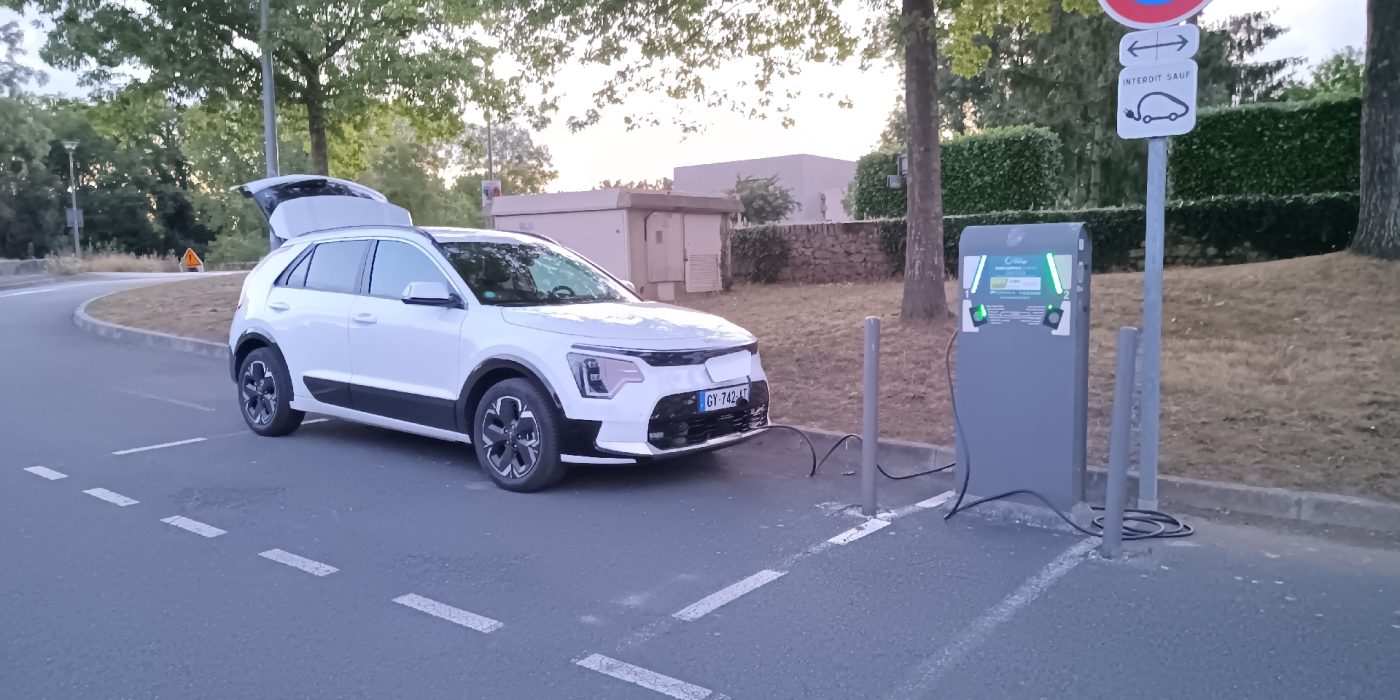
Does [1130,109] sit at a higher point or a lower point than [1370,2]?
lower

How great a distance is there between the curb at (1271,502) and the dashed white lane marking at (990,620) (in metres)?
1.00

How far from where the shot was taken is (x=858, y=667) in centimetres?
393

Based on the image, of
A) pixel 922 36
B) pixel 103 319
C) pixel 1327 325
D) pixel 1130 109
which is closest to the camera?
pixel 1130 109

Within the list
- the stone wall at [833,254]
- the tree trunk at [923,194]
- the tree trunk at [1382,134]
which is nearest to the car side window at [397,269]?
the tree trunk at [923,194]

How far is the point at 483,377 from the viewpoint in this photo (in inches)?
265

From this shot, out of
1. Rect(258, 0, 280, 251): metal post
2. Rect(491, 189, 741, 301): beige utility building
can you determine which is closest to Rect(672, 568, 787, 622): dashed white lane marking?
Rect(491, 189, 741, 301): beige utility building

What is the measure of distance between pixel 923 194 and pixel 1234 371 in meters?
3.97

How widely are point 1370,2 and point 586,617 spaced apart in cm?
1116

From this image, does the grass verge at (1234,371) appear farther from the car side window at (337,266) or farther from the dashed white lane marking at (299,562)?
the dashed white lane marking at (299,562)

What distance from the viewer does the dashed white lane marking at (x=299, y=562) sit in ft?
16.7

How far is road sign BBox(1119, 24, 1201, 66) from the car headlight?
10.5 ft

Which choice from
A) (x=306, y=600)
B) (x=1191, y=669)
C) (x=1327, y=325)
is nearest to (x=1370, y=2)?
(x=1327, y=325)

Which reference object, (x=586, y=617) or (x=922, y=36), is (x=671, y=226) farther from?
(x=586, y=617)

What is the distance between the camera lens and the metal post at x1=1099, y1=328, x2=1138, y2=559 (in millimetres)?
4973
